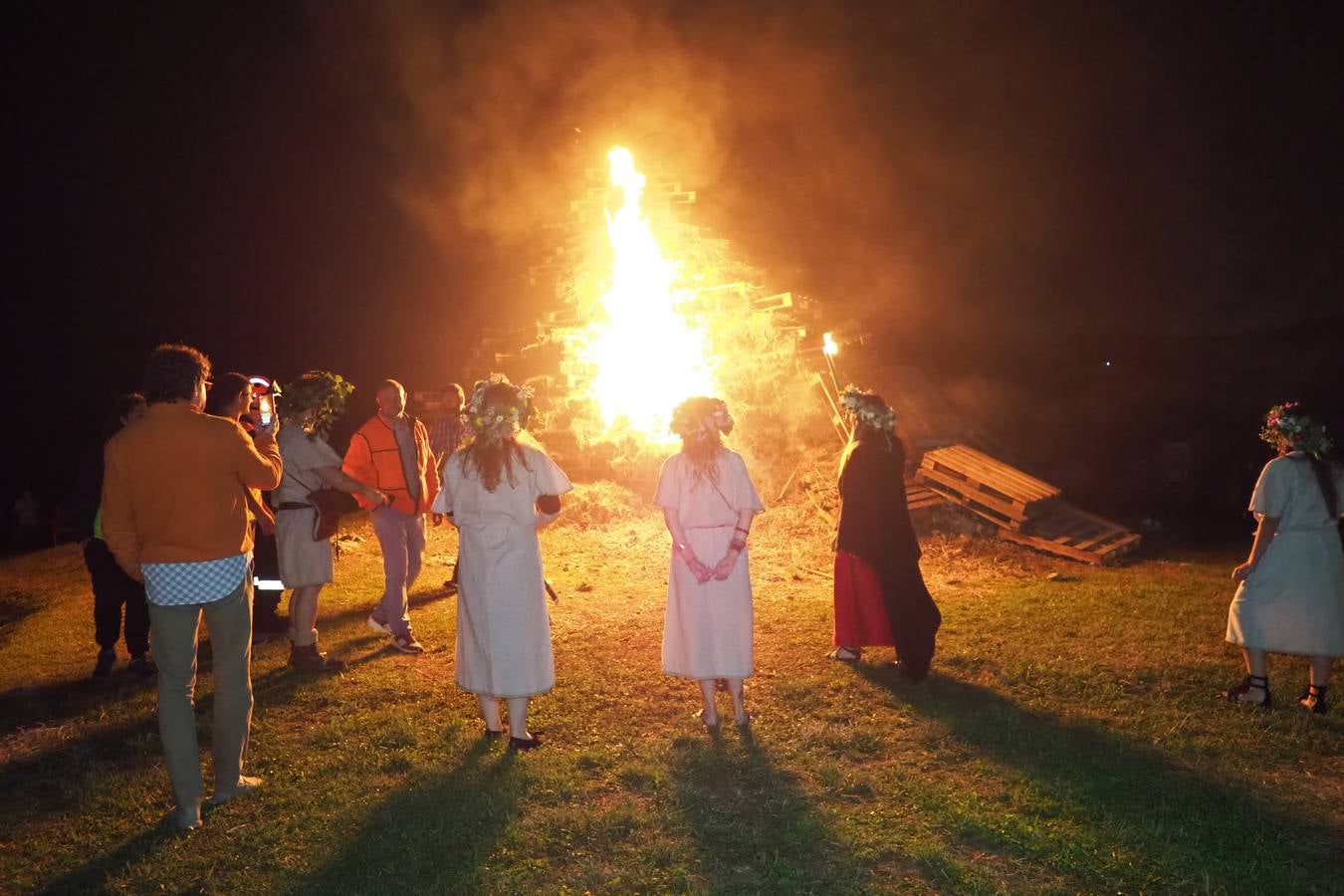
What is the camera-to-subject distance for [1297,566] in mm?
5438

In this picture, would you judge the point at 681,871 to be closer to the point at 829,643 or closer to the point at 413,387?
the point at 829,643

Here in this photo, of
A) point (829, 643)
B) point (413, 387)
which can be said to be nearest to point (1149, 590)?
point (829, 643)

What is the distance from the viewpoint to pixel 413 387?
23.4 m

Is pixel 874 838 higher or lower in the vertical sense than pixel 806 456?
lower

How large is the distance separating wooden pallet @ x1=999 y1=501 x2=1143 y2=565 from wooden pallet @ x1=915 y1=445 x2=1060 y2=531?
137 mm

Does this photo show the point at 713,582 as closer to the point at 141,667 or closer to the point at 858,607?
the point at 858,607

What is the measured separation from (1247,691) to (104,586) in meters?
8.33

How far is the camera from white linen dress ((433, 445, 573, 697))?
4867 mm

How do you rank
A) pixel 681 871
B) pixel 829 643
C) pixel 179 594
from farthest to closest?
pixel 829 643 < pixel 179 594 < pixel 681 871

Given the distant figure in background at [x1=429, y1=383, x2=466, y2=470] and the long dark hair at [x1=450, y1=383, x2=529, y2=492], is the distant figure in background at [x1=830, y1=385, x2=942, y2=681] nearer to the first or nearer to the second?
the long dark hair at [x1=450, y1=383, x2=529, y2=492]

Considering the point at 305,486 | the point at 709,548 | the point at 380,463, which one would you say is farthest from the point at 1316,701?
the point at 305,486

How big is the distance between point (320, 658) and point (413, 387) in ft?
A: 58.1

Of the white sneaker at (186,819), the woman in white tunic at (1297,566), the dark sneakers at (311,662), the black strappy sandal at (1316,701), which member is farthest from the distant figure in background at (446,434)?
the black strappy sandal at (1316,701)

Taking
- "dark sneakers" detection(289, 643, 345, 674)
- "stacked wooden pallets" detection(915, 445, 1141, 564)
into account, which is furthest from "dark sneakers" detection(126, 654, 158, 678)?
"stacked wooden pallets" detection(915, 445, 1141, 564)
